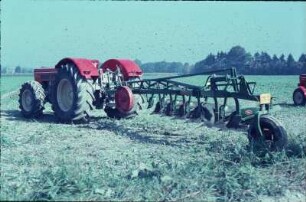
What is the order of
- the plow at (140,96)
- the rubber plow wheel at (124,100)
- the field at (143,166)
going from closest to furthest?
the field at (143,166) < the plow at (140,96) < the rubber plow wheel at (124,100)

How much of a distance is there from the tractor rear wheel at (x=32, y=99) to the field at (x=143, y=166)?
5.63 feet

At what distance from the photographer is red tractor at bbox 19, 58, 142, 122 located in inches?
350

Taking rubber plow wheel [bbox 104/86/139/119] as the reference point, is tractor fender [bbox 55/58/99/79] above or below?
above

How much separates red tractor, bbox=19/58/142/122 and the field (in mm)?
593

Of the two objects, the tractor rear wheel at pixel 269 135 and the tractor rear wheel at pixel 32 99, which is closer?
the tractor rear wheel at pixel 269 135

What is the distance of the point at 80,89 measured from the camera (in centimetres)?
889

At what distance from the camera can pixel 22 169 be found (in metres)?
5.18

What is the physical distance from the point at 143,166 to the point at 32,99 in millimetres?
6359

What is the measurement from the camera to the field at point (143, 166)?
13.1 feet

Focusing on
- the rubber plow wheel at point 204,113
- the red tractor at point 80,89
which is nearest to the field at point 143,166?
the rubber plow wheel at point 204,113

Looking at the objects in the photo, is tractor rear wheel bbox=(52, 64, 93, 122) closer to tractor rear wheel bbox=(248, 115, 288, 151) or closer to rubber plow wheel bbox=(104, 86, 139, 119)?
rubber plow wheel bbox=(104, 86, 139, 119)

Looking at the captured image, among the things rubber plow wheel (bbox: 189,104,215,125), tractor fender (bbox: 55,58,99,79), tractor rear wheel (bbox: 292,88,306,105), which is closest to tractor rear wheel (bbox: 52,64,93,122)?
tractor fender (bbox: 55,58,99,79)

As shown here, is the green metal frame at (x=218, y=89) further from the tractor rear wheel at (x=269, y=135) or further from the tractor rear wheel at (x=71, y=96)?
the tractor rear wheel at (x=71, y=96)

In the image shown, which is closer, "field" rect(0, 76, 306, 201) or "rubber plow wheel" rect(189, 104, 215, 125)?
"field" rect(0, 76, 306, 201)
